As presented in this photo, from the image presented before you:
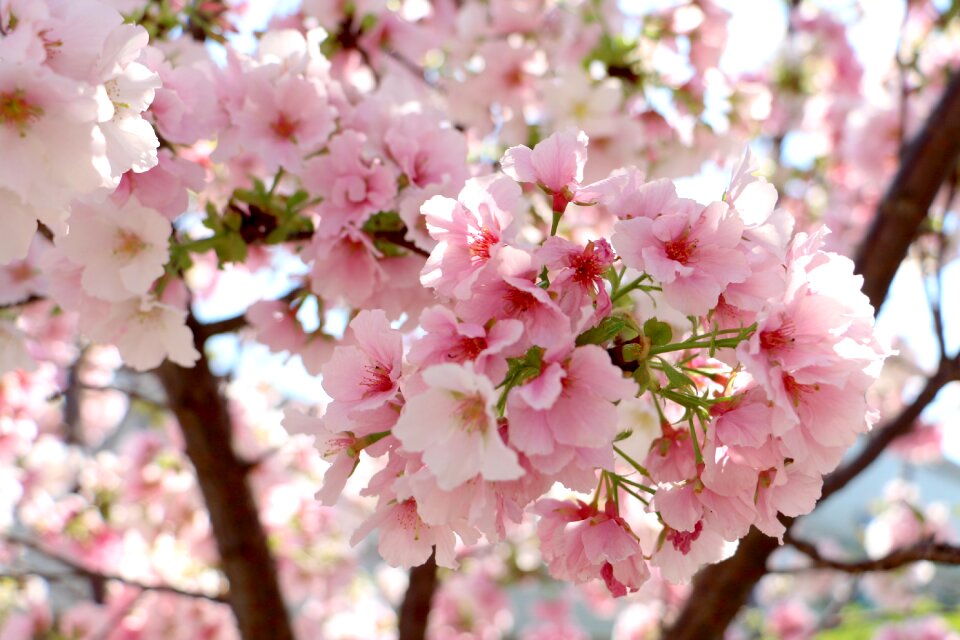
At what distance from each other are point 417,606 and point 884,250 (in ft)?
4.91

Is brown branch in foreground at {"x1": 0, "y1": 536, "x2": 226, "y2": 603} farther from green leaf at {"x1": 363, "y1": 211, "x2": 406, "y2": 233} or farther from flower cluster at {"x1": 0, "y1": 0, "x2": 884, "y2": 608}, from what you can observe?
green leaf at {"x1": 363, "y1": 211, "x2": 406, "y2": 233}

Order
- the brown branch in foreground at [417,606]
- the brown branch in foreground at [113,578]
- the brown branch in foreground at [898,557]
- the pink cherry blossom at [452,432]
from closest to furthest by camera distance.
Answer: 1. the pink cherry blossom at [452,432]
2. the brown branch in foreground at [898,557]
3. the brown branch in foreground at [113,578]
4. the brown branch in foreground at [417,606]

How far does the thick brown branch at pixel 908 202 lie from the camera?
6.54 feet

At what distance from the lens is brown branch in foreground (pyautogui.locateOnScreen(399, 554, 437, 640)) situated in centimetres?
233

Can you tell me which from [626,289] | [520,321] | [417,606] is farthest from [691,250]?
[417,606]

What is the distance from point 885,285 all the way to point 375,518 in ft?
5.07

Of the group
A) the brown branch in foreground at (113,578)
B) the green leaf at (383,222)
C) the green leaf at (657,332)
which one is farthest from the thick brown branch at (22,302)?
the green leaf at (657,332)

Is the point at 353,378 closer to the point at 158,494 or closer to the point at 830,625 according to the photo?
the point at 158,494

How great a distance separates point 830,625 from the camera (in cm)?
326

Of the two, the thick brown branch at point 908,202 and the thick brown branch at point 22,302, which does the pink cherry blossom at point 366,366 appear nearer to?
the thick brown branch at point 22,302

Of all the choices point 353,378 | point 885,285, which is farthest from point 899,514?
point 353,378

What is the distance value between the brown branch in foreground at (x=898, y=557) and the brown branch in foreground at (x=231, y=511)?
1186 millimetres

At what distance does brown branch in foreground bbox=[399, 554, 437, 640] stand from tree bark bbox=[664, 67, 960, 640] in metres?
0.65

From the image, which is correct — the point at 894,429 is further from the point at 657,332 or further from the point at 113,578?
the point at 113,578
